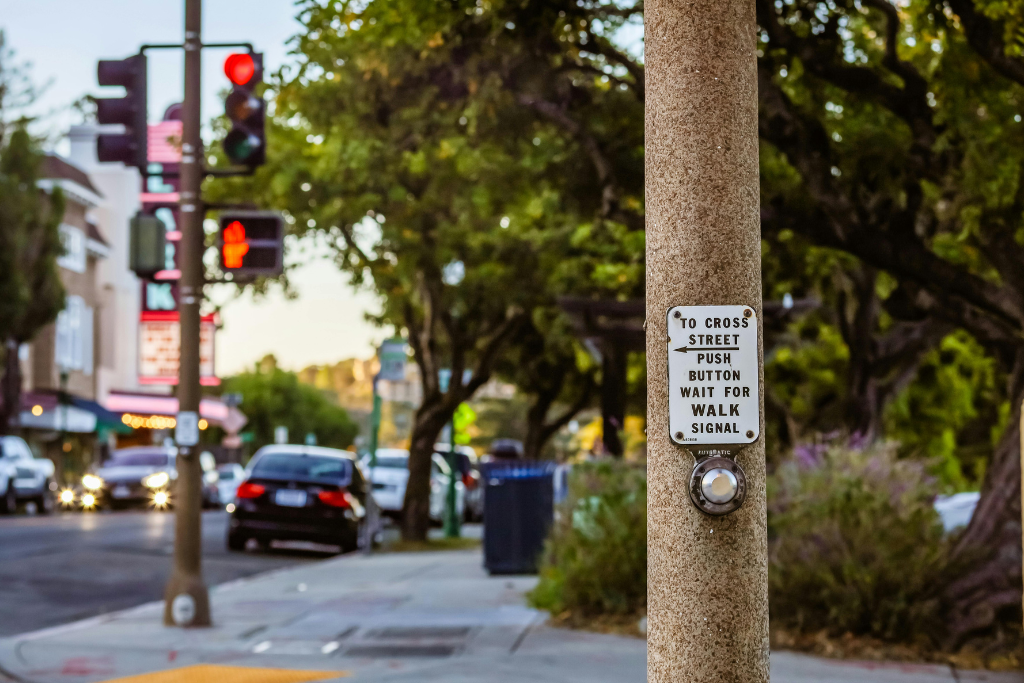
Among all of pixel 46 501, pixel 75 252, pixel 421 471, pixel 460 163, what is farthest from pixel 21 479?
pixel 75 252

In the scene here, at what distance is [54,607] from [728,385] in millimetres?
10776

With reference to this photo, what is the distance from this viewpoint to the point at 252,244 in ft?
35.9

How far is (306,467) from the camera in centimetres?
2117

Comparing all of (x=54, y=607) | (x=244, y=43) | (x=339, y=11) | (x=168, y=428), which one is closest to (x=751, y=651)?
(x=339, y=11)

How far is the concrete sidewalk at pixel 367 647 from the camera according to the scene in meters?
8.32

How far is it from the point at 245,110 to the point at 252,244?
1102mm

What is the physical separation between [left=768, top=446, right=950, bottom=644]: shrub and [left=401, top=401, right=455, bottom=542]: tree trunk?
15734mm

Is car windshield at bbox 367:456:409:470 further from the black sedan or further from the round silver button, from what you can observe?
the round silver button

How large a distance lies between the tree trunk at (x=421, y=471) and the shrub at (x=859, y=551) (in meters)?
15.7

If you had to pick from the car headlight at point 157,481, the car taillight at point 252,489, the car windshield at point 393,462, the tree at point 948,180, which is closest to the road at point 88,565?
the car taillight at point 252,489

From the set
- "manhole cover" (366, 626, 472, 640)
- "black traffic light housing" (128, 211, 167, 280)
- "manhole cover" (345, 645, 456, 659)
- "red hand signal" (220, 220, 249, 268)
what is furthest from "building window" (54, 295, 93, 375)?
"manhole cover" (345, 645, 456, 659)

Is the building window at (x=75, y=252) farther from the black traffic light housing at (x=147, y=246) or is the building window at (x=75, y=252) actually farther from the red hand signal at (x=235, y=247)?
the red hand signal at (x=235, y=247)

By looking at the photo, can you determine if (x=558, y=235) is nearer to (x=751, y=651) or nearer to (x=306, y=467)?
(x=306, y=467)

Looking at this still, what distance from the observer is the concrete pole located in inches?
142
